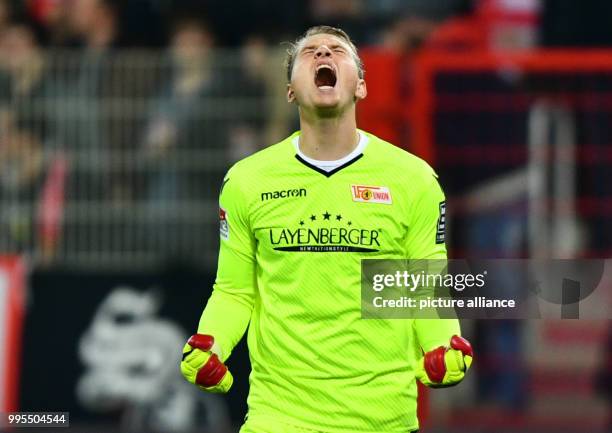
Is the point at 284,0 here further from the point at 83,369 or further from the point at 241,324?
the point at 241,324

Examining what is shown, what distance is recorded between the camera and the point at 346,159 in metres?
5.47

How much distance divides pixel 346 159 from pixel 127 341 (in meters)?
4.83

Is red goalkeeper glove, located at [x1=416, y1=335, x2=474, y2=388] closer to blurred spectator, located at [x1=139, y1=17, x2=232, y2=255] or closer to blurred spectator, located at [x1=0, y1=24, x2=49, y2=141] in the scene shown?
blurred spectator, located at [x1=139, y1=17, x2=232, y2=255]

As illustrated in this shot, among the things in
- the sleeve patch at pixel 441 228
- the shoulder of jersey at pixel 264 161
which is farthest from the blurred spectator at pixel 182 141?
the sleeve patch at pixel 441 228

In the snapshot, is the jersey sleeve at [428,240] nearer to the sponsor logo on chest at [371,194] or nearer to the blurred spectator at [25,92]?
the sponsor logo on chest at [371,194]

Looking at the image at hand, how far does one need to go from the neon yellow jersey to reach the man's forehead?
0.38 meters

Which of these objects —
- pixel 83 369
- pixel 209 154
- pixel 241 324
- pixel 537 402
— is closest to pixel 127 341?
pixel 83 369

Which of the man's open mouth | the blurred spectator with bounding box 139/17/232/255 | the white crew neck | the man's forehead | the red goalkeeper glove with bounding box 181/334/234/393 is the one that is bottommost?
the red goalkeeper glove with bounding box 181/334/234/393

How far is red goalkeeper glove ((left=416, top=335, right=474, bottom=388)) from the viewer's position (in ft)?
16.8

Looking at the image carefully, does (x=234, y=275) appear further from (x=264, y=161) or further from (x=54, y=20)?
(x=54, y=20)

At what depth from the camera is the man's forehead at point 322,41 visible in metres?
5.42

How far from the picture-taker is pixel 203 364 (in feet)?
17.1

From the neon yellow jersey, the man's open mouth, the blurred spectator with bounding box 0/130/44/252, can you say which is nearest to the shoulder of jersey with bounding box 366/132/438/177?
the neon yellow jersey

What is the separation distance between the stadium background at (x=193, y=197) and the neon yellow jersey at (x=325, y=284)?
4.17 meters
